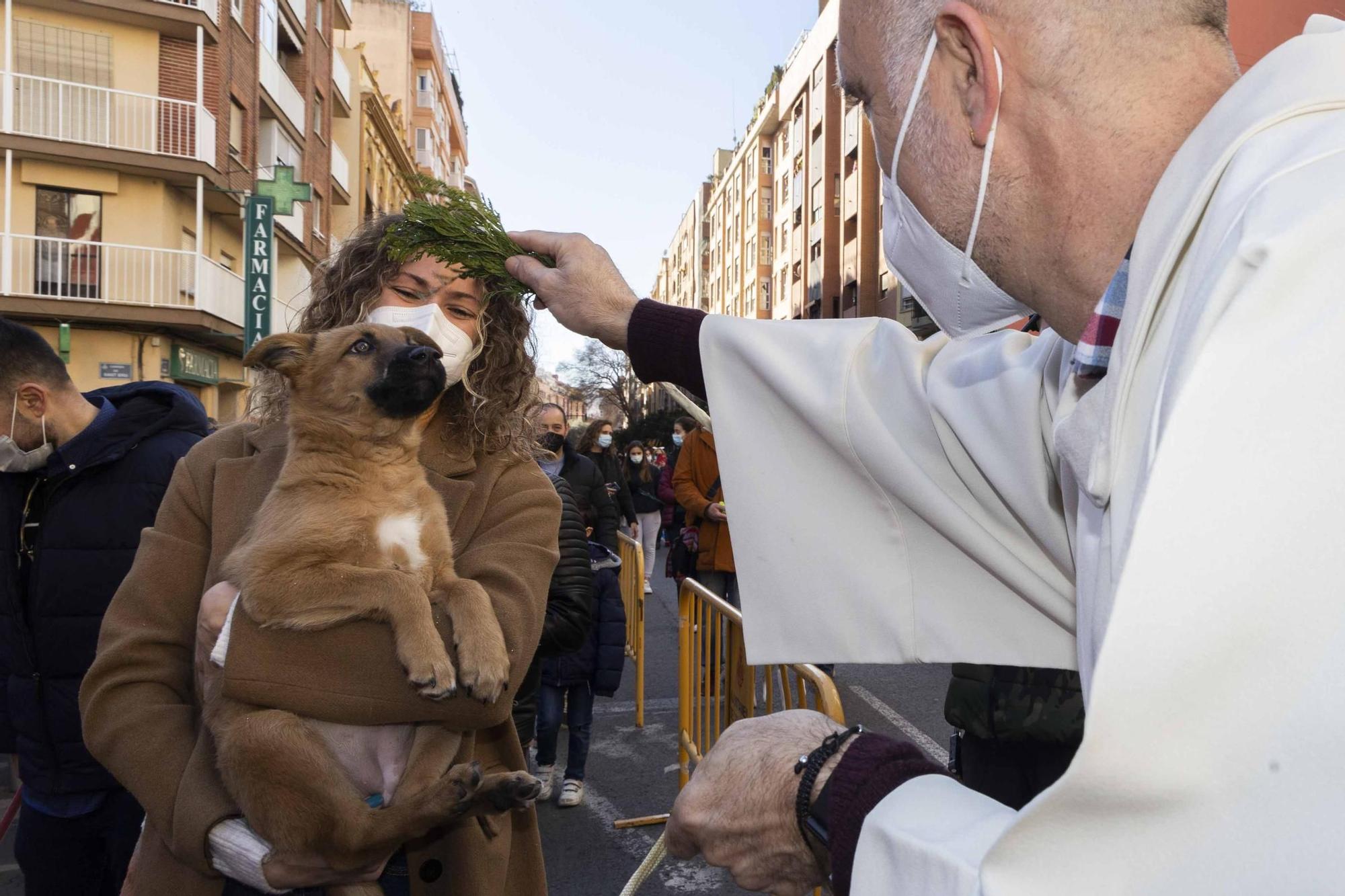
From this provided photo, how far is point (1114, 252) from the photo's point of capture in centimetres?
117

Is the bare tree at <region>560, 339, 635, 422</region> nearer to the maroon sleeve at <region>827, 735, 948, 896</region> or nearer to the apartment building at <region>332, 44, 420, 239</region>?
→ the apartment building at <region>332, 44, 420, 239</region>

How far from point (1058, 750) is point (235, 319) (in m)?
24.5

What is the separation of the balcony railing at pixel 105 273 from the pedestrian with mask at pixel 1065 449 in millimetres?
22026

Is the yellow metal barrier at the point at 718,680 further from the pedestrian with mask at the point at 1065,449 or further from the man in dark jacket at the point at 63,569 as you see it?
the man in dark jacket at the point at 63,569

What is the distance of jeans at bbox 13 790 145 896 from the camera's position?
3.16 metres

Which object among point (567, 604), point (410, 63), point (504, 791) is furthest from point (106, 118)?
point (410, 63)

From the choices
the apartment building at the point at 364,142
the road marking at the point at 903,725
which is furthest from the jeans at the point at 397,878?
the apartment building at the point at 364,142

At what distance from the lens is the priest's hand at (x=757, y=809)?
1.21 meters

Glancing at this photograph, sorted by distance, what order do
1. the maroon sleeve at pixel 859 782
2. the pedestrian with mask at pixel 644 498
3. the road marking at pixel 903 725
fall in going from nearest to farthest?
the maroon sleeve at pixel 859 782 → the road marking at pixel 903 725 → the pedestrian with mask at pixel 644 498

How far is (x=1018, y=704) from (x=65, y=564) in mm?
3508

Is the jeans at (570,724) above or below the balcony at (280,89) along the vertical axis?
below

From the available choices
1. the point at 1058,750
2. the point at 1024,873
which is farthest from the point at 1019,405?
the point at 1058,750

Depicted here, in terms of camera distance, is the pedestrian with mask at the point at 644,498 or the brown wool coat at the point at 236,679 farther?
the pedestrian with mask at the point at 644,498

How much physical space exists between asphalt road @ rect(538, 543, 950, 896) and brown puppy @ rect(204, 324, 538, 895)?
2831mm
